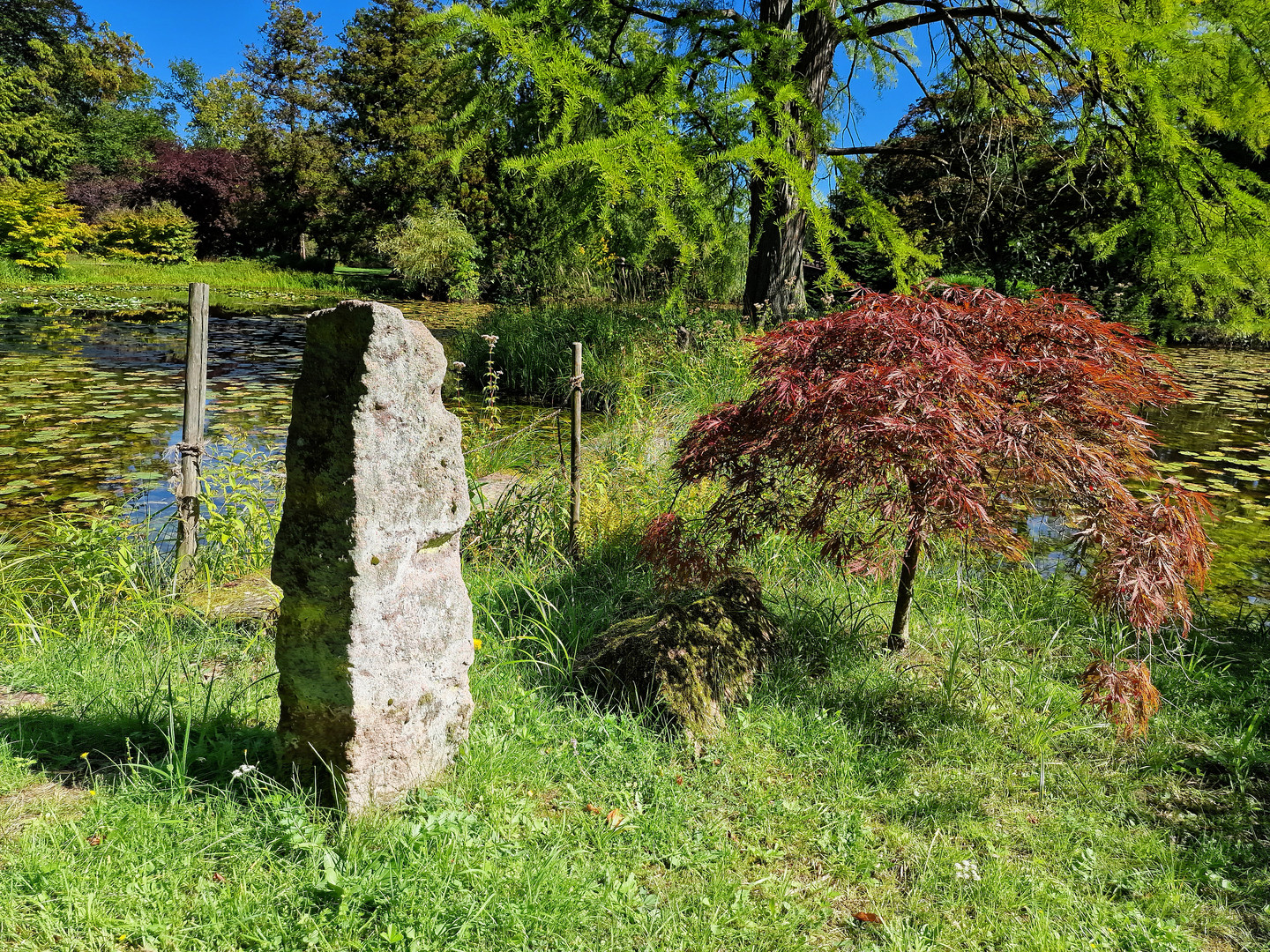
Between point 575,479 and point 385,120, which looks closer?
point 575,479

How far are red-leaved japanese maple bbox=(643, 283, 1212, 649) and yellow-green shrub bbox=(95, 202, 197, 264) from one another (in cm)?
3049

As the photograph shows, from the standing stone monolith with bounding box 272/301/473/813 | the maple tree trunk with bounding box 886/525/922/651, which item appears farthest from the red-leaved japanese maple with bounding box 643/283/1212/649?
the standing stone monolith with bounding box 272/301/473/813

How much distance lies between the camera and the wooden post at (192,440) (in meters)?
4.15

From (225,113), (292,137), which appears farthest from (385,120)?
(225,113)

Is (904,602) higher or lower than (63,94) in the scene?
lower

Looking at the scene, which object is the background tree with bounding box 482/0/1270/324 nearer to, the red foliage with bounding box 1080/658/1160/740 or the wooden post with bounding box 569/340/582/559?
the wooden post with bounding box 569/340/582/559

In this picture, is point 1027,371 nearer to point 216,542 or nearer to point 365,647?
point 365,647

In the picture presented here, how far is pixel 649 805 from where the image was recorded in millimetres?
2521

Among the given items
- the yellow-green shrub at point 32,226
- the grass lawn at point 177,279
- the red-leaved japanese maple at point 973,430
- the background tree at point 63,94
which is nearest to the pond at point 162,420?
the red-leaved japanese maple at point 973,430

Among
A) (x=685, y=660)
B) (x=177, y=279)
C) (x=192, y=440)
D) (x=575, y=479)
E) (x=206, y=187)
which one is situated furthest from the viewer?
(x=206, y=187)

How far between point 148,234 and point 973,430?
104 feet

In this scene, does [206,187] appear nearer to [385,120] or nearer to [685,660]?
[385,120]

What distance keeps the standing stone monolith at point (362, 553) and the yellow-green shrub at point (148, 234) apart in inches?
1199

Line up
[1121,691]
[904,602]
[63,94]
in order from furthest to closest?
[63,94] → [904,602] → [1121,691]
